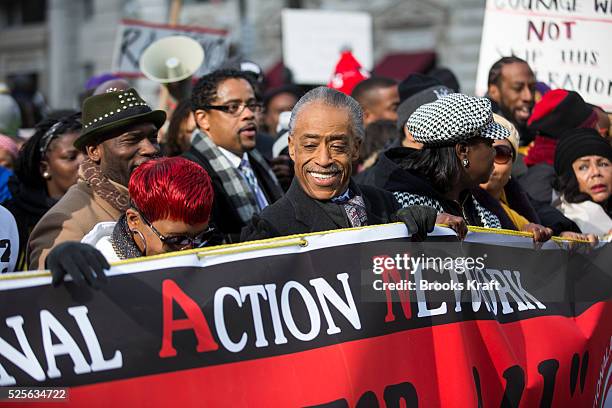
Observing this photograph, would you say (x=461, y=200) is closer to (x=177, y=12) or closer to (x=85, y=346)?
(x=85, y=346)

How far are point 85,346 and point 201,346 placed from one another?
1.27ft

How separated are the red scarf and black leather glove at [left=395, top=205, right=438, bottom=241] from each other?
286cm

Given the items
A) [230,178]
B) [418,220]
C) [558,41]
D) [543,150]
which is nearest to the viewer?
[418,220]

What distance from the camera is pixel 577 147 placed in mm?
5844

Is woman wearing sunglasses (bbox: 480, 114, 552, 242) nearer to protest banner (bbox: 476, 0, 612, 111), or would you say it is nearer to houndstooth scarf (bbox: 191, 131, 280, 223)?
houndstooth scarf (bbox: 191, 131, 280, 223)

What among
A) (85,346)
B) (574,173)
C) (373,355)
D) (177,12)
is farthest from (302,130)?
(177,12)

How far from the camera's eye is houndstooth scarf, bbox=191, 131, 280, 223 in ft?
17.0

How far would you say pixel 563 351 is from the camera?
4.30 meters

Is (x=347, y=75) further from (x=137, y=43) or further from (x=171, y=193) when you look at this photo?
(x=171, y=193)

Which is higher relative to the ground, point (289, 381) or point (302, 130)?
point (302, 130)

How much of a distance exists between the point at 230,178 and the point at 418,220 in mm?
1748

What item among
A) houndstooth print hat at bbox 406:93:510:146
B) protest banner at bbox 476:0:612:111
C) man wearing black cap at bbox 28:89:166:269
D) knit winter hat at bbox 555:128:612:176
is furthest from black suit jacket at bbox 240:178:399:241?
protest banner at bbox 476:0:612:111

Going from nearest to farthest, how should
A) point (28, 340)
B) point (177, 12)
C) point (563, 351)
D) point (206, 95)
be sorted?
1. point (28, 340)
2. point (563, 351)
3. point (206, 95)
4. point (177, 12)

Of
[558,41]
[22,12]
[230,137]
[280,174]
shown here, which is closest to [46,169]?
[230,137]
